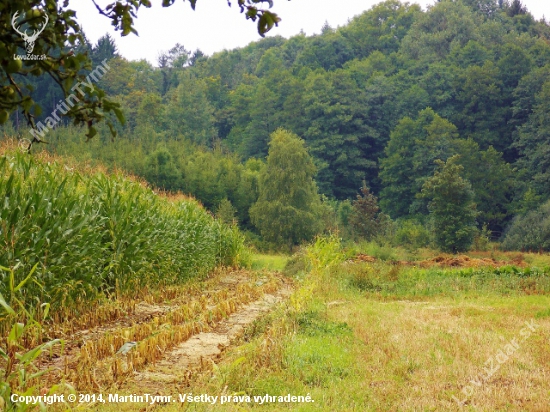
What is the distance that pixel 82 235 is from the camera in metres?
9.74

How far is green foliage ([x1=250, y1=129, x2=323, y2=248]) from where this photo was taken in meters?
40.0

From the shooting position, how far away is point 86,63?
93.2 inches

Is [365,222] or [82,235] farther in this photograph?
[365,222]

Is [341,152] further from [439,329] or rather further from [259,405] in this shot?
[259,405]

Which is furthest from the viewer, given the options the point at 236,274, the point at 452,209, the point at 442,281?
the point at 452,209

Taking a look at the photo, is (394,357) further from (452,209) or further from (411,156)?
(411,156)

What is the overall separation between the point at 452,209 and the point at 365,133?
3332 centimetres

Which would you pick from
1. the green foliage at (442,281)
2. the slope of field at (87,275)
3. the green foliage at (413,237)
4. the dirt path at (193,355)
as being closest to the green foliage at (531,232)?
the green foliage at (413,237)

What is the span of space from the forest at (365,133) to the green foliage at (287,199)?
0.11m

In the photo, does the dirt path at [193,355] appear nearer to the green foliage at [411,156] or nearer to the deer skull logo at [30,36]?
the deer skull logo at [30,36]

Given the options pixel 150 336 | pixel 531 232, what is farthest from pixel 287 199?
pixel 150 336

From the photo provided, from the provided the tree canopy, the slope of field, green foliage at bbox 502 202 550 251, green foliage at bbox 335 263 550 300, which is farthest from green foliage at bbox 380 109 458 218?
the tree canopy

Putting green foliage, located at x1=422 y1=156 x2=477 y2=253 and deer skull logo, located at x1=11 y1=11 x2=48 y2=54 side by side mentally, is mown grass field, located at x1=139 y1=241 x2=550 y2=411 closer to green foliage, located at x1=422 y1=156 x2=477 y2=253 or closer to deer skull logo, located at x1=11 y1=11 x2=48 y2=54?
deer skull logo, located at x1=11 y1=11 x2=48 y2=54

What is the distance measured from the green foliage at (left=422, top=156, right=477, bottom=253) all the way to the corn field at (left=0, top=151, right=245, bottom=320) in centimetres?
2051
